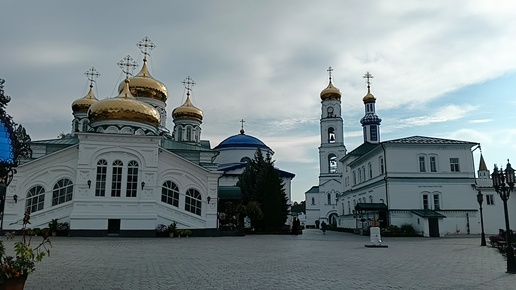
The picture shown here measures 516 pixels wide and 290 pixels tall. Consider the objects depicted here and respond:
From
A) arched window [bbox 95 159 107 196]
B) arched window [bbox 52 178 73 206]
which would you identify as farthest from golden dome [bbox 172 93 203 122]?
arched window [bbox 52 178 73 206]

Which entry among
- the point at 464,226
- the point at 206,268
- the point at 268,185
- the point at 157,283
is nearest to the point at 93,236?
the point at 268,185

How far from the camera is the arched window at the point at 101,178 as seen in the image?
24.7 meters

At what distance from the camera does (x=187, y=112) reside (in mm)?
40594

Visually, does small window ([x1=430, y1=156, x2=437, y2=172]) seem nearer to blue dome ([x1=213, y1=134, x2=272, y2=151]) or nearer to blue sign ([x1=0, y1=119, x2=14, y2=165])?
blue dome ([x1=213, y1=134, x2=272, y2=151])

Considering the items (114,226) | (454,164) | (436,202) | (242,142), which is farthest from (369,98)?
(114,226)

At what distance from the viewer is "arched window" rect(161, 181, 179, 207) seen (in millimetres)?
26109

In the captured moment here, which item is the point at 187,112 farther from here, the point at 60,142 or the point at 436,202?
the point at 436,202

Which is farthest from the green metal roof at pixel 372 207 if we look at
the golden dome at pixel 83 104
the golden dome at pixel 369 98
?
the golden dome at pixel 83 104

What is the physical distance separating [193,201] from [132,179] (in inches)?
164

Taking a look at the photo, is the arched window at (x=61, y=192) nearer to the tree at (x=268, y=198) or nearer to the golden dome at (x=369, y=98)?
the tree at (x=268, y=198)

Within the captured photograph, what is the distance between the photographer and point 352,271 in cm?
998

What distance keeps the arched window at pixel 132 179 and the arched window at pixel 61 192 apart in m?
3.46

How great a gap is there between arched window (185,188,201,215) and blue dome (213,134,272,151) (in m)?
23.4

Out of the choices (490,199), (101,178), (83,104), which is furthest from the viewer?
(83,104)
